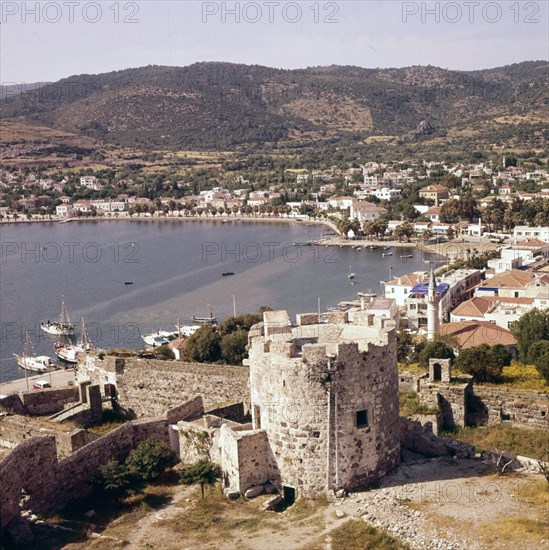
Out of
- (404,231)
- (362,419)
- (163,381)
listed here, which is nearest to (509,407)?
(362,419)

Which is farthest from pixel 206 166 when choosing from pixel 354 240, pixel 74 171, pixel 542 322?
pixel 542 322

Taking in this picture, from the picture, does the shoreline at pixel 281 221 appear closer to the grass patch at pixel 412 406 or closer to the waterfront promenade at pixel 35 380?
the waterfront promenade at pixel 35 380

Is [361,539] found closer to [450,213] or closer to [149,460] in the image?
[149,460]

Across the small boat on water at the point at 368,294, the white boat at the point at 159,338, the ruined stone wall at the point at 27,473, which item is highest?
the ruined stone wall at the point at 27,473

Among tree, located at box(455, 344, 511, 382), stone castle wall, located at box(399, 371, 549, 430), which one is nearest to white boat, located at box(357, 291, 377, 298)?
tree, located at box(455, 344, 511, 382)

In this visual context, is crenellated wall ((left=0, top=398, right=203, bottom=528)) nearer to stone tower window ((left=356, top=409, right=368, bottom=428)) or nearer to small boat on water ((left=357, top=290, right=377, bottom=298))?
stone tower window ((left=356, top=409, right=368, bottom=428))

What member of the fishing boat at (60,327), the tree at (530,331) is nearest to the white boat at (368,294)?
the fishing boat at (60,327)

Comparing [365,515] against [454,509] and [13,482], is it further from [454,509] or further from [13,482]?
[13,482]
